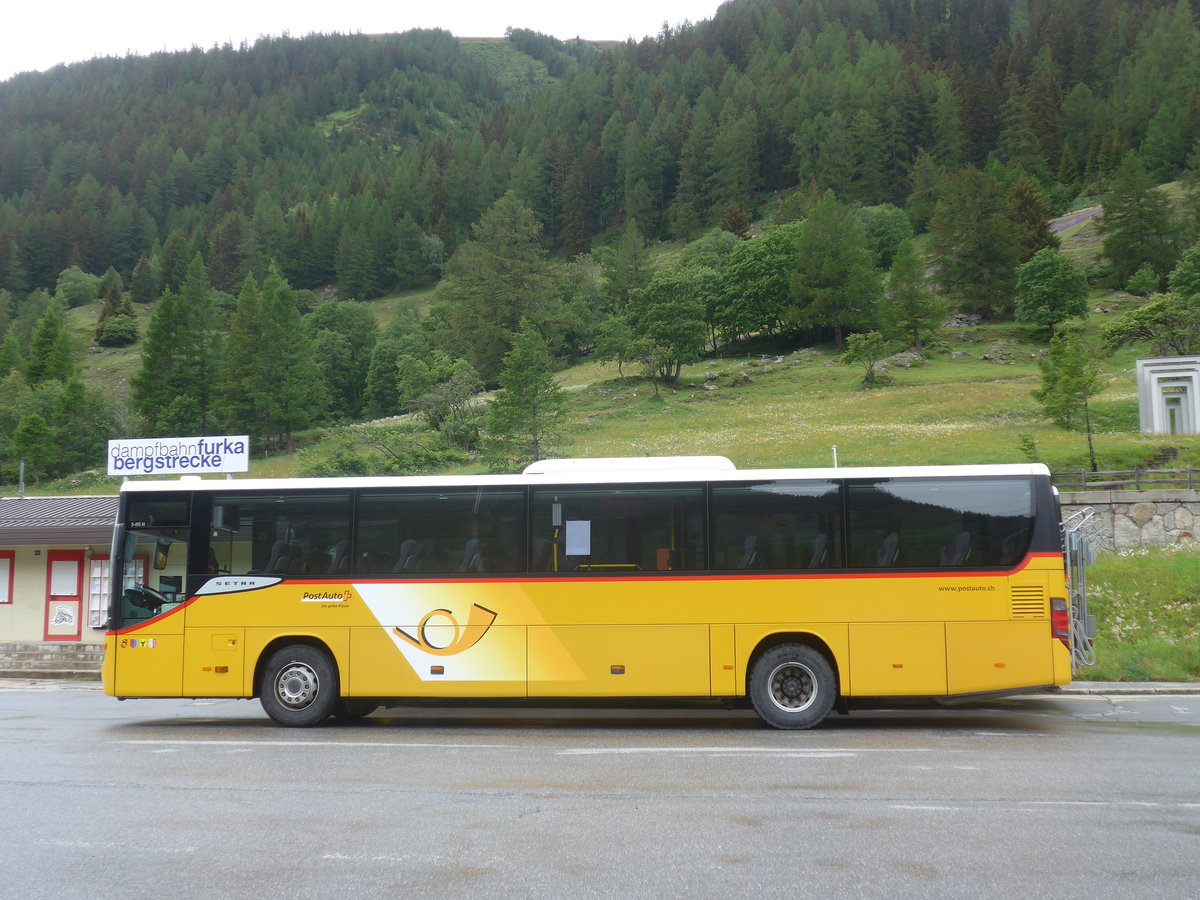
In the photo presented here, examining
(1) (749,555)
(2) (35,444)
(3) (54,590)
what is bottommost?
(3) (54,590)

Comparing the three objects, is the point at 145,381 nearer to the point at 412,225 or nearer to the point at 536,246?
the point at 536,246

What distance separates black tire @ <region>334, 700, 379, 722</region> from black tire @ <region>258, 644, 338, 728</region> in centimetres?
92

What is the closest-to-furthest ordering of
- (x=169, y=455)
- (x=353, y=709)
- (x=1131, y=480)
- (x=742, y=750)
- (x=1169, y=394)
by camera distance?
1. (x=742, y=750)
2. (x=353, y=709)
3. (x=169, y=455)
4. (x=1131, y=480)
5. (x=1169, y=394)

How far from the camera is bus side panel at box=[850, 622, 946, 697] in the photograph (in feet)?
40.1

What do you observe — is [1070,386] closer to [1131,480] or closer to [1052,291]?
[1131,480]

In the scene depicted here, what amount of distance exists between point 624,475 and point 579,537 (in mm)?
1030

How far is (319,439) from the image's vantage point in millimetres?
87625

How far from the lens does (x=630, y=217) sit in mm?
153750

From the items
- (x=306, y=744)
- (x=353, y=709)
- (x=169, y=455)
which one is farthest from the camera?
(x=169, y=455)

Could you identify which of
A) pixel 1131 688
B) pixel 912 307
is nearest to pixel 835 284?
pixel 912 307

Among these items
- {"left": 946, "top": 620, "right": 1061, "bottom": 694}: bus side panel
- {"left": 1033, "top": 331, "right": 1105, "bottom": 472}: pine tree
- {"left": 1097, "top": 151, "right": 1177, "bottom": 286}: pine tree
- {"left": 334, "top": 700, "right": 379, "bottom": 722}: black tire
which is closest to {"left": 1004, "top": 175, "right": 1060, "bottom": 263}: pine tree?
{"left": 1097, "top": 151, "right": 1177, "bottom": 286}: pine tree

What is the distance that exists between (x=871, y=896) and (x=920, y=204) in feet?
421

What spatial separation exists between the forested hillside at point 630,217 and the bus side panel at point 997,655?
44.3m

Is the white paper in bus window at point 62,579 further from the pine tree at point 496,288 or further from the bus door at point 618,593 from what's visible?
the pine tree at point 496,288
